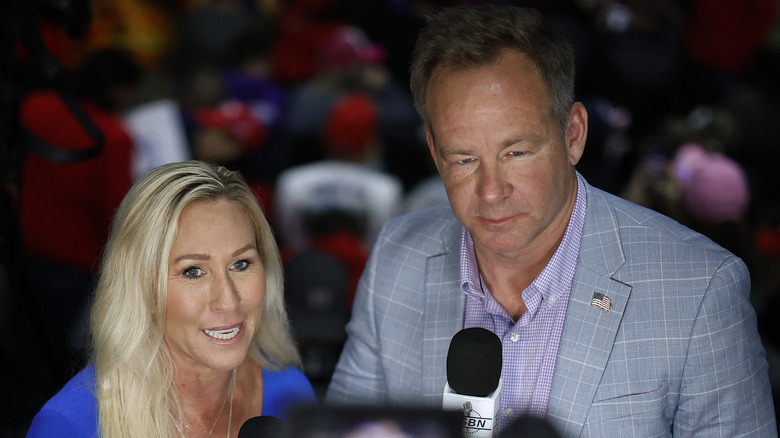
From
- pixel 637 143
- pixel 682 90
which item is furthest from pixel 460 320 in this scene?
pixel 682 90

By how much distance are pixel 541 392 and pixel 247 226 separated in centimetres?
80

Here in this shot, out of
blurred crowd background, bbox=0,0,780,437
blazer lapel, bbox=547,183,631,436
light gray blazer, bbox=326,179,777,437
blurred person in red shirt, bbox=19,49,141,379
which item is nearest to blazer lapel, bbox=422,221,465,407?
light gray blazer, bbox=326,179,777,437

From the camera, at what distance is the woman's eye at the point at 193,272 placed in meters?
2.14

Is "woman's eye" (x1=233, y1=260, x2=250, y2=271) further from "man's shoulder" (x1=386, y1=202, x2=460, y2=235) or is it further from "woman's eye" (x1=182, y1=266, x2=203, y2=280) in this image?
"man's shoulder" (x1=386, y1=202, x2=460, y2=235)

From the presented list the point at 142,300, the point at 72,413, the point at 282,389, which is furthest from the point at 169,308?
the point at 282,389

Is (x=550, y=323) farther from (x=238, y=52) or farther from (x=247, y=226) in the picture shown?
(x=238, y=52)

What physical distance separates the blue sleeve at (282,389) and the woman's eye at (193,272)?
17.4 inches

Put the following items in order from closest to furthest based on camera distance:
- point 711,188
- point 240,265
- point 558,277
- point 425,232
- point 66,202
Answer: point 558,277
point 240,265
point 425,232
point 711,188
point 66,202

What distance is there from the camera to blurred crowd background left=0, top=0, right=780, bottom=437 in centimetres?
308

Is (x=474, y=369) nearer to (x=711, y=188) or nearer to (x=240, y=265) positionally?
(x=240, y=265)

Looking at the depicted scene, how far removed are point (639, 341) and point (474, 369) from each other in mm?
517

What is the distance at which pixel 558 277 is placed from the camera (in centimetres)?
207

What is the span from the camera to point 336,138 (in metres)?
4.95

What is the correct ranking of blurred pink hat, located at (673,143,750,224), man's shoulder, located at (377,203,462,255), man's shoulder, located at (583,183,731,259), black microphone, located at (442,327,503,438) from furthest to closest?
blurred pink hat, located at (673,143,750,224), man's shoulder, located at (377,203,462,255), man's shoulder, located at (583,183,731,259), black microphone, located at (442,327,503,438)
